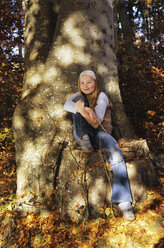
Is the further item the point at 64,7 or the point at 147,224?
the point at 64,7

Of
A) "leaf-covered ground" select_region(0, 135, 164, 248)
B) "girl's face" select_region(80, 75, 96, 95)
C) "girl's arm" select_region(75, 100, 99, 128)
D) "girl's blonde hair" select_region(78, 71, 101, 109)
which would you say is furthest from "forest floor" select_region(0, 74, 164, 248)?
"girl's face" select_region(80, 75, 96, 95)

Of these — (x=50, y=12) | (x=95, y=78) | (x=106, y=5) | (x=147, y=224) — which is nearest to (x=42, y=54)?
(x=50, y=12)

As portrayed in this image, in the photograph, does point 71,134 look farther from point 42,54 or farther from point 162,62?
point 162,62

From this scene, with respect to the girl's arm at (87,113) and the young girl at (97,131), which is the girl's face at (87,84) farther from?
the girl's arm at (87,113)

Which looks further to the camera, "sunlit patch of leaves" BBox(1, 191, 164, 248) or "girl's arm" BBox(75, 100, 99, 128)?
"girl's arm" BBox(75, 100, 99, 128)

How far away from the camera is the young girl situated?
2.85 metres

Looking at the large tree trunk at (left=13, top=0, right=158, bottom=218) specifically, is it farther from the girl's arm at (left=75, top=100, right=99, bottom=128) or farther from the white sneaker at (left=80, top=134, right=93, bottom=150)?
the girl's arm at (left=75, top=100, right=99, bottom=128)

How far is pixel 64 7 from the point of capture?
3922 mm

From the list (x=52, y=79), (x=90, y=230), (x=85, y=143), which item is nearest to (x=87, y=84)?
(x=52, y=79)

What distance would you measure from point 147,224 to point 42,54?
3.39 m

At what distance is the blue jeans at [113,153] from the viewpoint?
112 inches

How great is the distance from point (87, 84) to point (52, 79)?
734 millimetres

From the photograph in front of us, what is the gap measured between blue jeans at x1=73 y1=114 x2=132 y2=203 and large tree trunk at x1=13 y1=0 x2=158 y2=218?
0.47 metres

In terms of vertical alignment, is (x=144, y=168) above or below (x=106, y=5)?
below
